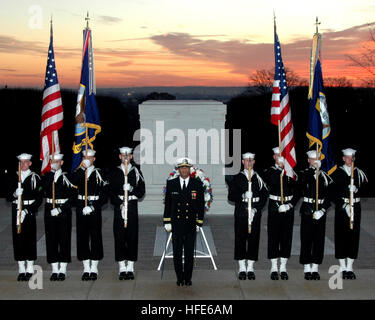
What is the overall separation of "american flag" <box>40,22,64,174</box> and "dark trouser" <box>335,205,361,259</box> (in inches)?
193

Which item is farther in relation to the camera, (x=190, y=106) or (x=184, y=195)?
(x=190, y=106)

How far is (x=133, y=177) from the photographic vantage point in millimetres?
8984

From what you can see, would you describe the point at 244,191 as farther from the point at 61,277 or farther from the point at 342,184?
the point at 61,277

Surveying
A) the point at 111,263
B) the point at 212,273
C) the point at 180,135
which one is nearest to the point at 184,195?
the point at 212,273

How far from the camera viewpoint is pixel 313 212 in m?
8.91

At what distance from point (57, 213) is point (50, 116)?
1.95 m

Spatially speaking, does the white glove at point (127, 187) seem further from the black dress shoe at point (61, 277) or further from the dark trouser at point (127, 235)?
the black dress shoe at point (61, 277)

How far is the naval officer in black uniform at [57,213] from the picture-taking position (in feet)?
29.0

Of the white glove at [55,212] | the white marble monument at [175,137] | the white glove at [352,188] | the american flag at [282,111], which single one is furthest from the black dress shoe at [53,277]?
the white marble monument at [175,137]

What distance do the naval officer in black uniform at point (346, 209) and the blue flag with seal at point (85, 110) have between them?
13.8ft

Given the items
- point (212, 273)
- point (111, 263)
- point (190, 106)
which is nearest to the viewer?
point (212, 273)

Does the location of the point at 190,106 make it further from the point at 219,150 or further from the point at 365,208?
the point at 365,208

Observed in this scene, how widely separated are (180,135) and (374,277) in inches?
284
